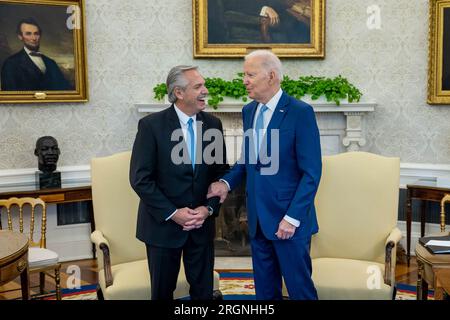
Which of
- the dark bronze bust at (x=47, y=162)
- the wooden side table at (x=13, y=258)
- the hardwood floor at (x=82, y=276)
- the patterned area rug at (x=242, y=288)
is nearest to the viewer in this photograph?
the wooden side table at (x=13, y=258)

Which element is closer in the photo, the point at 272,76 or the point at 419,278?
the point at 272,76

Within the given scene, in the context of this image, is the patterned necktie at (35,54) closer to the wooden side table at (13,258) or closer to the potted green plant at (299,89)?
the potted green plant at (299,89)

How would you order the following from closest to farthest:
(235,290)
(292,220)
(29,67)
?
1. (292,220)
2. (235,290)
3. (29,67)

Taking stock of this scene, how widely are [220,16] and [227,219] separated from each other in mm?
2353

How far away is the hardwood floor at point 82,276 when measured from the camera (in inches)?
208

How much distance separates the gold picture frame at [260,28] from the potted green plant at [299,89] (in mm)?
436

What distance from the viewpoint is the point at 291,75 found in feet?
22.2

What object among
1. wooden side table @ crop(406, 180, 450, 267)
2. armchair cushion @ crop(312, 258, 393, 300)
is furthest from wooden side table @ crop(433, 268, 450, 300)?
wooden side table @ crop(406, 180, 450, 267)

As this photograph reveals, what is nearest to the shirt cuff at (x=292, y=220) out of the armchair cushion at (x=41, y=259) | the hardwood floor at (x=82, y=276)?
the armchair cushion at (x=41, y=259)

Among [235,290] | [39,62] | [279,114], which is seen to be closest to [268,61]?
[279,114]

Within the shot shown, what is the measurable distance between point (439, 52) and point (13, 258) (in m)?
5.06

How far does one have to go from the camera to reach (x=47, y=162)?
233 inches

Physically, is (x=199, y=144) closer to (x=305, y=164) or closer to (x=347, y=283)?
(x=305, y=164)

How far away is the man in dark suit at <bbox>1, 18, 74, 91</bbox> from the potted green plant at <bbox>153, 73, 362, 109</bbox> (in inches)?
46.6
